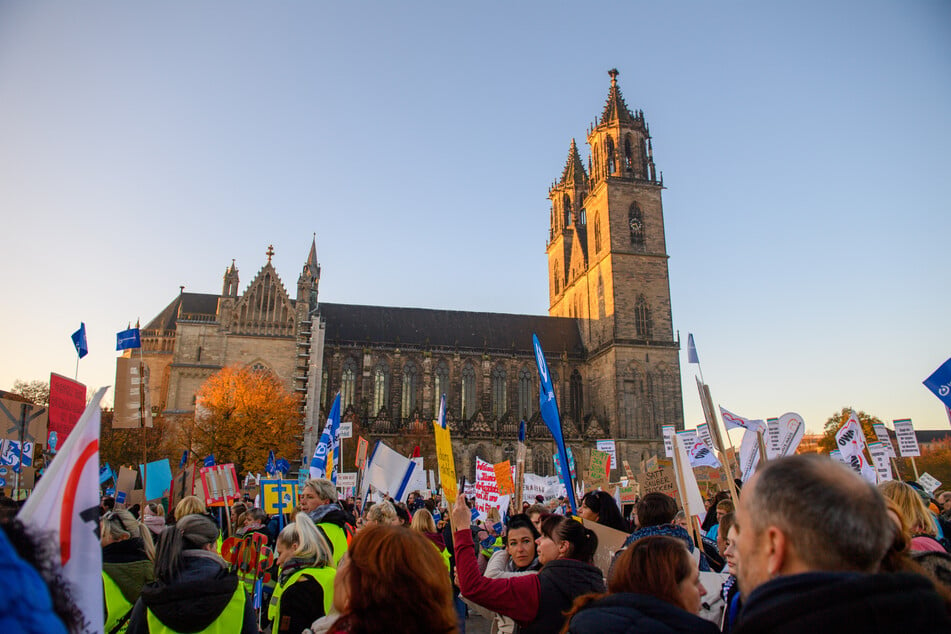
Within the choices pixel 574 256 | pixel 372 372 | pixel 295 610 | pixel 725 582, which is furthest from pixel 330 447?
pixel 574 256

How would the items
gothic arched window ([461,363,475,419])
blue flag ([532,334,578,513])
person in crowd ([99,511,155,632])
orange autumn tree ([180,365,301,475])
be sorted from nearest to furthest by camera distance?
person in crowd ([99,511,155,632]) → blue flag ([532,334,578,513]) → orange autumn tree ([180,365,301,475]) → gothic arched window ([461,363,475,419])

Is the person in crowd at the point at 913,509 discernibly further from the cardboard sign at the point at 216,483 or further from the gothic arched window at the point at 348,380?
the gothic arched window at the point at 348,380

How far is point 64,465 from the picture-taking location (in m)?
1.96

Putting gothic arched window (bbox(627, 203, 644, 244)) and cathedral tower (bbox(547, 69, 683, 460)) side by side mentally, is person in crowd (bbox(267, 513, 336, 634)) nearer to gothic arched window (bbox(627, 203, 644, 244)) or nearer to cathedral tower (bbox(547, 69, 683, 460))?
cathedral tower (bbox(547, 69, 683, 460))

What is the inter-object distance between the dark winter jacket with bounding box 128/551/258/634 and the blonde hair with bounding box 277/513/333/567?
2.16ft

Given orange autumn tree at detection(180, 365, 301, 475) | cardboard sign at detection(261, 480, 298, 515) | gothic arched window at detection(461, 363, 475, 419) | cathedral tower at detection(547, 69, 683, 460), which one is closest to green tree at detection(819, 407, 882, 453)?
cathedral tower at detection(547, 69, 683, 460)

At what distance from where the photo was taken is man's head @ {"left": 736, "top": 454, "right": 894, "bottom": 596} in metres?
1.71

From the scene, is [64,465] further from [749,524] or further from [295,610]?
[295,610]

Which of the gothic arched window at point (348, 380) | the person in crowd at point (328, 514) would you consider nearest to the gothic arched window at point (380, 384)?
the gothic arched window at point (348, 380)

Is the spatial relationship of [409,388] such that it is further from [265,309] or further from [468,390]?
Result: [265,309]

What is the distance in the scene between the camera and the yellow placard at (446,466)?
532 centimetres

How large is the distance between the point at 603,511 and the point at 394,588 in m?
3.20

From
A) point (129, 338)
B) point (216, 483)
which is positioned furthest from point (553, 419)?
point (129, 338)

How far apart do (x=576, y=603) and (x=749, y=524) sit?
1.14 metres
